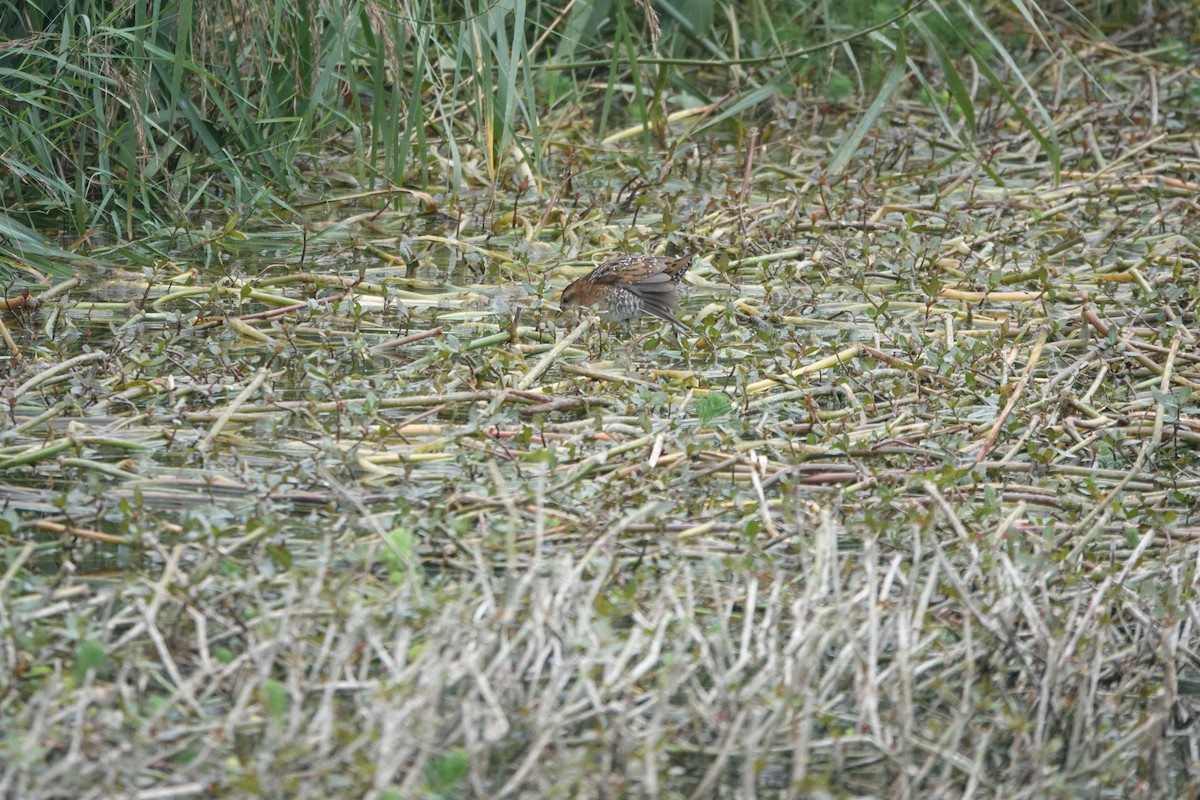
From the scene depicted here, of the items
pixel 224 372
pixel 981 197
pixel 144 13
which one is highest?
pixel 144 13

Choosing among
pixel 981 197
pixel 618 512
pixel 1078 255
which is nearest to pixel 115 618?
pixel 618 512

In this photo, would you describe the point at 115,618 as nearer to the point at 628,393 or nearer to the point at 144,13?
the point at 628,393

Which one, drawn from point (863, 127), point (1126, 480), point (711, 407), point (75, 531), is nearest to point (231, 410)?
point (75, 531)

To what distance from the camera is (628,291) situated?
5062 mm

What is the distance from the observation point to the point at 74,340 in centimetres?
481

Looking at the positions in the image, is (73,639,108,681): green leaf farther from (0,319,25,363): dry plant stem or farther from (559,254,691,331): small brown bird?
(559,254,691,331): small brown bird

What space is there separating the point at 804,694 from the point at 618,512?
0.91 metres

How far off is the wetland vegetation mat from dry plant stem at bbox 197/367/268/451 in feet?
0.08

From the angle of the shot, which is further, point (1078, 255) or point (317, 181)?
point (317, 181)

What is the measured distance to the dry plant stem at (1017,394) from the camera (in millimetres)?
4168

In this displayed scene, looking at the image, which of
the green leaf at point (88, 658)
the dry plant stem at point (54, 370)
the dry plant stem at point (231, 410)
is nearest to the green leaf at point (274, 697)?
the green leaf at point (88, 658)

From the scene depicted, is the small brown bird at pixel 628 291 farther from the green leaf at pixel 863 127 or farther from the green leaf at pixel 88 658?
the green leaf at pixel 88 658

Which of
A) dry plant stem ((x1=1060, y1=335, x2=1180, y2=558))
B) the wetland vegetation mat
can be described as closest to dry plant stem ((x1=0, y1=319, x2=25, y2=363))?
the wetland vegetation mat

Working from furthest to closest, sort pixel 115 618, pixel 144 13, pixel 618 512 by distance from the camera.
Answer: pixel 144 13, pixel 618 512, pixel 115 618
